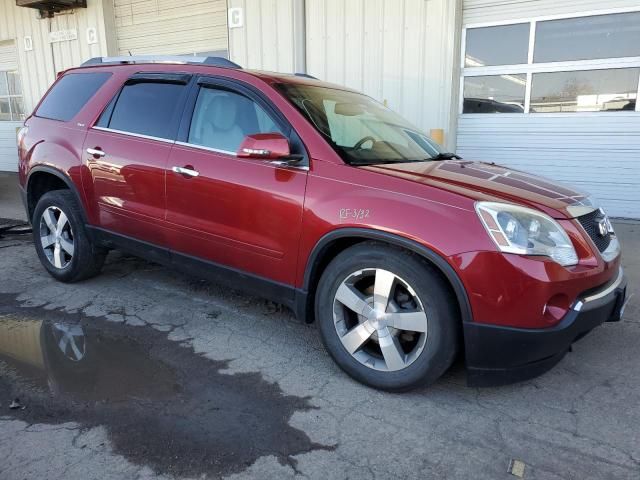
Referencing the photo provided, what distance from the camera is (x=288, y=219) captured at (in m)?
3.00

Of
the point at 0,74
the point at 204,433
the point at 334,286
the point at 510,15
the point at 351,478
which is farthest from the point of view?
the point at 0,74

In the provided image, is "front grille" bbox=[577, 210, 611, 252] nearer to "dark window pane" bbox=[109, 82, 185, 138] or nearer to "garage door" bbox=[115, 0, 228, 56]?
"dark window pane" bbox=[109, 82, 185, 138]

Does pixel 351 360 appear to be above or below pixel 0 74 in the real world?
below

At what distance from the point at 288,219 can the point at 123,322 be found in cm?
170

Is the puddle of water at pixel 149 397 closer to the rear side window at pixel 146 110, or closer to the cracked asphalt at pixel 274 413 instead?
the cracked asphalt at pixel 274 413

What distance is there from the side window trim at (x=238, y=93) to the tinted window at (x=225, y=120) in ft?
0.09

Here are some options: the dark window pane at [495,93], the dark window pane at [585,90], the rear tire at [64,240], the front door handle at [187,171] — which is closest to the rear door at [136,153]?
the front door handle at [187,171]

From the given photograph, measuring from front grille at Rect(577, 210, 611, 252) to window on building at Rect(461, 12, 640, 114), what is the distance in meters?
4.75

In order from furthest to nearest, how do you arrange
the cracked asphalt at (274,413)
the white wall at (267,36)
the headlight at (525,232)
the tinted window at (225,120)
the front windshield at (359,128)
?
the white wall at (267,36), the tinted window at (225,120), the front windshield at (359,128), the headlight at (525,232), the cracked asphalt at (274,413)

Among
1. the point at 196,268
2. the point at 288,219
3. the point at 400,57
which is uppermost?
the point at 400,57

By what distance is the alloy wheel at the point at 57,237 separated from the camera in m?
4.43

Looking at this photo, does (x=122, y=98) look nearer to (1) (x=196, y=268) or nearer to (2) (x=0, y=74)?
(1) (x=196, y=268)

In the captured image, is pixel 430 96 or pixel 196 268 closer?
pixel 196 268

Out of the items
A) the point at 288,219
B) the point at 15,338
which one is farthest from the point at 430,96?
the point at 15,338
